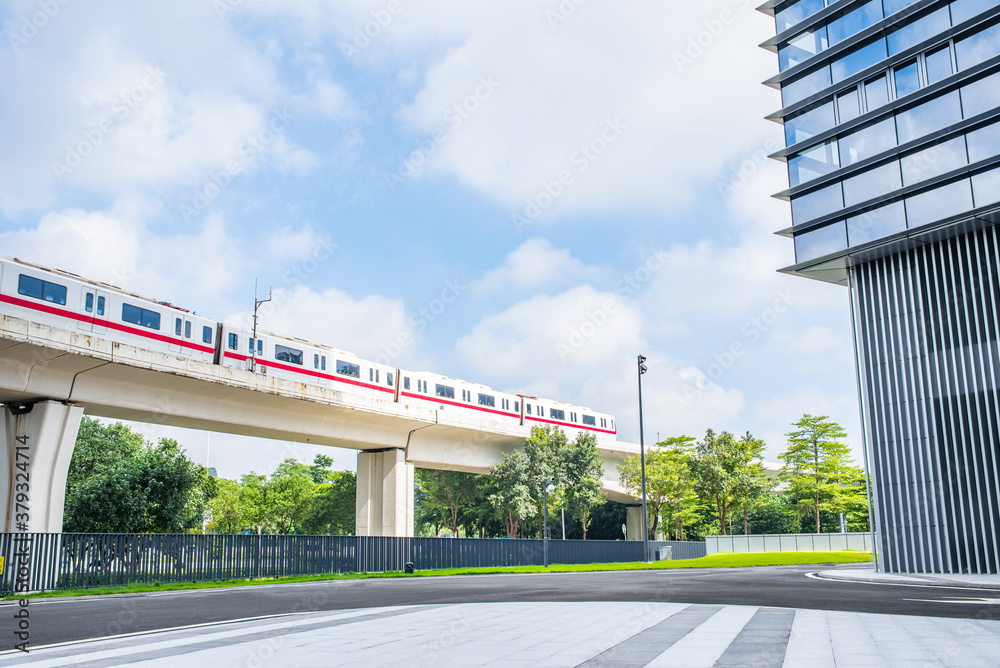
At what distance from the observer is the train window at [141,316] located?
29.8 m

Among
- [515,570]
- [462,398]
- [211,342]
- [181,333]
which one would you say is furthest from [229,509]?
[515,570]

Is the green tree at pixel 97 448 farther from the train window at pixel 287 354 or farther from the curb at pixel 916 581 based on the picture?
the curb at pixel 916 581

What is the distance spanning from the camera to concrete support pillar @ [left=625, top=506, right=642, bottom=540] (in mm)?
68188

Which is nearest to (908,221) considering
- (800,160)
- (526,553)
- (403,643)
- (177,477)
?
(800,160)

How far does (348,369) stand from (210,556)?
17.2 metres

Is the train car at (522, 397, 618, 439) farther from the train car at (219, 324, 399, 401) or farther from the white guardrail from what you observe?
the train car at (219, 324, 399, 401)

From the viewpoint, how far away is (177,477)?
3712 cm

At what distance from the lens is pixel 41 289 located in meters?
26.6

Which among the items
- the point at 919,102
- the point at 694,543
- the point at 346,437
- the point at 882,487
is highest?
the point at 919,102

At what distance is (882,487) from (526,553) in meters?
20.0

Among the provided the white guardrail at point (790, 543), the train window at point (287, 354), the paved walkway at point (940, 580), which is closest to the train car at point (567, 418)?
the white guardrail at point (790, 543)

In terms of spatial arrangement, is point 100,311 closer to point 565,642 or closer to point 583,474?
point 565,642

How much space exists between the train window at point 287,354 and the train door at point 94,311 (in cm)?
884

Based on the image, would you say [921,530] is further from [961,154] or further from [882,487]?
[961,154]
